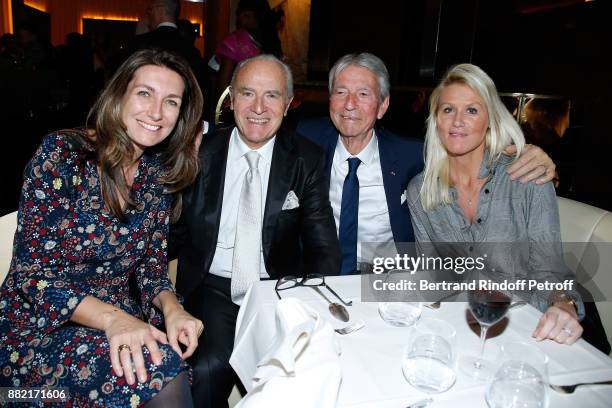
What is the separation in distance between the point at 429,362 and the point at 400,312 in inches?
11.7

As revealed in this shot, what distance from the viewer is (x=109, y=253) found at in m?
1.61

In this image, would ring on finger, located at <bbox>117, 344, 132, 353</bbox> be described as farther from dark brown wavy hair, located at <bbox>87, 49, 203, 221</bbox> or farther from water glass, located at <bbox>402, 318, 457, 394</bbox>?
water glass, located at <bbox>402, 318, 457, 394</bbox>

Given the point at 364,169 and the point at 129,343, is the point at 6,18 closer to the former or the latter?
the point at 364,169

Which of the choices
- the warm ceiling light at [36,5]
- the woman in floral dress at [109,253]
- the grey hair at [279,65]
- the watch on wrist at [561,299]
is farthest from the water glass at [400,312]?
the warm ceiling light at [36,5]

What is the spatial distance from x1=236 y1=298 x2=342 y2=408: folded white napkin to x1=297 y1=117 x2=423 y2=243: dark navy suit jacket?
1399 mm

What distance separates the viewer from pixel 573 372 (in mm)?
1067

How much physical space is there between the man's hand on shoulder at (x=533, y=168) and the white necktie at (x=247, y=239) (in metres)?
1.13

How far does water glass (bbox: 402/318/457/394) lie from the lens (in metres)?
0.97

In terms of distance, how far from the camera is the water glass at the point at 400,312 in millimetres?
1284

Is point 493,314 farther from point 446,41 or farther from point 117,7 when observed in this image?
point 117,7

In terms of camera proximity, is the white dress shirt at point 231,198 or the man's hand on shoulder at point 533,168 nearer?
the man's hand on shoulder at point 533,168

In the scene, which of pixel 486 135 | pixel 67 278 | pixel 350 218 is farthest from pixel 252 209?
pixel 486 135

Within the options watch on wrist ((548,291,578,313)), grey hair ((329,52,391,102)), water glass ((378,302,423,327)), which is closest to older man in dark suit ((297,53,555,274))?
grey hair ((329,52,391,102))
